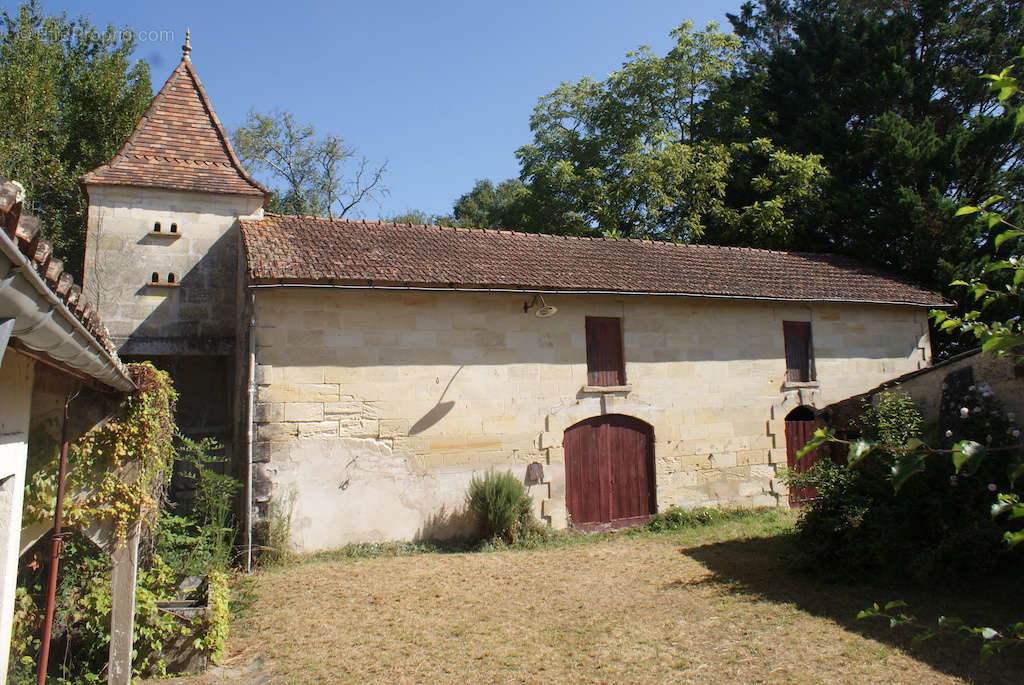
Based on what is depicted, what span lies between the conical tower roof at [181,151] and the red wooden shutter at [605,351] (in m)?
6.63

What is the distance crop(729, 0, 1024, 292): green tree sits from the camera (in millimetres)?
16172

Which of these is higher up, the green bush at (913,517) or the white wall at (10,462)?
the white wall at (10,462)

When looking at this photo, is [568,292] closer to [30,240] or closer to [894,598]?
[894,598]

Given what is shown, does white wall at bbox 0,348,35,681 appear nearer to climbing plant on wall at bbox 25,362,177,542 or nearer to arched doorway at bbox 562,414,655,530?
climbing plant on wall at bbox 25,362,177,542

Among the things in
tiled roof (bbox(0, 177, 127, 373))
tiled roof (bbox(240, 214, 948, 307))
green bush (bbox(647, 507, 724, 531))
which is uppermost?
tiled roof (bbox(240, 214, 948, 307))

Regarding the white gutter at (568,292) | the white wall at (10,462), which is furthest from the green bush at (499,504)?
the white wall at (10,462)

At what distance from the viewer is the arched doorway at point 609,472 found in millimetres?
11375

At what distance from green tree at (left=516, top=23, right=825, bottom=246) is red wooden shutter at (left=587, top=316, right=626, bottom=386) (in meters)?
8.56

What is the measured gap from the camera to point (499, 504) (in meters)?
10.3

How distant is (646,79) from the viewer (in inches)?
926

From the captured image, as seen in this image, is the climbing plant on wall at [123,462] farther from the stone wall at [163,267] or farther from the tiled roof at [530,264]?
the stone wall at [163,267]

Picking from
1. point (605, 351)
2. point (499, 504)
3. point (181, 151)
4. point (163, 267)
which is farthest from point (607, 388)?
point (181, 151)

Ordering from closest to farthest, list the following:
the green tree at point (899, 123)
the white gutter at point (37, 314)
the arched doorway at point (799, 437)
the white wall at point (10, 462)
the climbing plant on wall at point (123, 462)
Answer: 1. the white gutter at point (37, 314)
2. the white wall at point (10, 462)
3. the climbing plant on wall at point (123, 462)
4. the arched doorway at point (799, 437)
5. the green tree at point (899, 123)

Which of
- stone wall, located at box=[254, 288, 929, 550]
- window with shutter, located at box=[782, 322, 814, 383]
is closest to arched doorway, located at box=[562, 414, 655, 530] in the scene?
stone wall, located at box=[254, 288, 929, 550]
